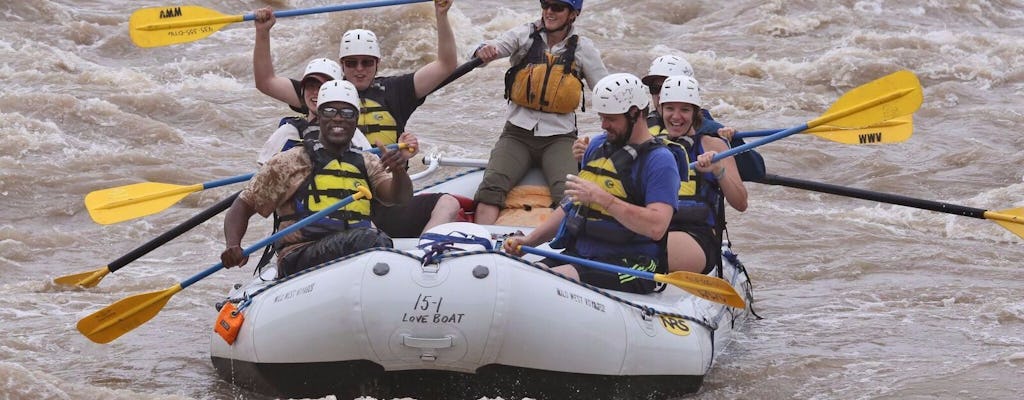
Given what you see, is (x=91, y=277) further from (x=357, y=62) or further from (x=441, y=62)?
(x=441, y=62)

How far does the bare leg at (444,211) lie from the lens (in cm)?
697

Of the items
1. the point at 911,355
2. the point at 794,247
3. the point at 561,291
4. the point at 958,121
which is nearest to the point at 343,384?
the point at 561,291

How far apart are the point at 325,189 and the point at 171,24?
7.65 ft

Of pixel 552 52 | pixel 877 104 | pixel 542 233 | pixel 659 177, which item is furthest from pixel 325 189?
pixel 877 104

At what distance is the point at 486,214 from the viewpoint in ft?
23.9

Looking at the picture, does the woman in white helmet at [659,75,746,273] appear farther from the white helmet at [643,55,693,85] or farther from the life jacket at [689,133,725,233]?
the white helmet at [643,55,693,85]

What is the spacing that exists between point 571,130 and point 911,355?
1.96 meters

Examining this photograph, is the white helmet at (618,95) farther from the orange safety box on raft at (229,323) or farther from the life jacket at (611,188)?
the orange safety box on raft at (229,323)

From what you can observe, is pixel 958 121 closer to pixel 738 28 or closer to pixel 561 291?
pixel 738 28

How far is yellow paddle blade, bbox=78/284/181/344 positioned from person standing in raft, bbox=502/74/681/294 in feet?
5.19

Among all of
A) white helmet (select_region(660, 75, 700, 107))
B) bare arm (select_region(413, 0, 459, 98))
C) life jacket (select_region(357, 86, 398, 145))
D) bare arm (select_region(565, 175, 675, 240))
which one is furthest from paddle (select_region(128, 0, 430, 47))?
bare arm (select_region(565, 175, 675, 240))

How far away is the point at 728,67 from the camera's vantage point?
631 inches

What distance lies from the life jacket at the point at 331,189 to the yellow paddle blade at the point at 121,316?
2.61ft

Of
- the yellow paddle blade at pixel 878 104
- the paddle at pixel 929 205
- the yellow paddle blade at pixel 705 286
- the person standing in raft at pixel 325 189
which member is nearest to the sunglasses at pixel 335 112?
the person standing in raft at pixel 325 189
